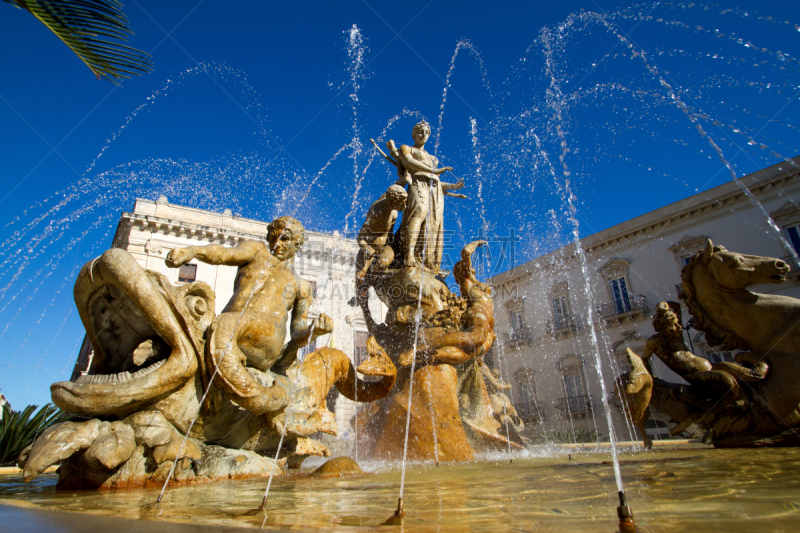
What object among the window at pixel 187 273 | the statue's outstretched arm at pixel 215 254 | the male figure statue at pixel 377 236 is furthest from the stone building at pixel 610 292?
the statue's outstretched arm at pixel 215 254

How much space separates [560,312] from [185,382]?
925 inches

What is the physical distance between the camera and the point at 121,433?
2.45 meters

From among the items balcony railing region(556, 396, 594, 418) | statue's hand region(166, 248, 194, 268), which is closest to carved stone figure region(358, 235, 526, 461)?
statue's hand region(166, 248, 194, 268)

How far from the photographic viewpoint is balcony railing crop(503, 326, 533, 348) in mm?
24812

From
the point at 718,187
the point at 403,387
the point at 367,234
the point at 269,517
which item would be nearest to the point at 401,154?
the point at 367,234

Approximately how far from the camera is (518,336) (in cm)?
2527

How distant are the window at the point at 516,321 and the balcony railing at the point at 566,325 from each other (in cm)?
212

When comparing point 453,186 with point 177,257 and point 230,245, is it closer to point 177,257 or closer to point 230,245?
point 177,257

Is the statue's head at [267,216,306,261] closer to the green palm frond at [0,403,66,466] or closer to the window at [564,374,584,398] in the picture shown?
the green palm frond at [0,403,66,466]

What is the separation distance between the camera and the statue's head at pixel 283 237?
3.66 metres

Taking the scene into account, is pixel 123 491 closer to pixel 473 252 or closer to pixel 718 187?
pixel 473 252

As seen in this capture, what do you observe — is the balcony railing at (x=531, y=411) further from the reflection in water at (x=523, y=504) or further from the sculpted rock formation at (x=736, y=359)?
the reflection in water at (x=523, y=504)

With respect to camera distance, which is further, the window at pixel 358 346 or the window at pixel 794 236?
the window at pixel 358 346

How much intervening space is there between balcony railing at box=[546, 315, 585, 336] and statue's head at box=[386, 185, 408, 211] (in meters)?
20.0
